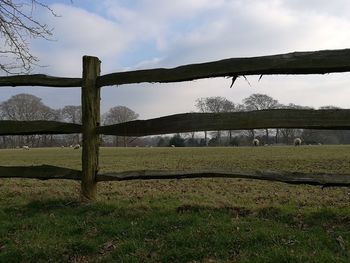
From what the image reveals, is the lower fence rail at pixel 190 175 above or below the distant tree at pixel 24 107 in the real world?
below

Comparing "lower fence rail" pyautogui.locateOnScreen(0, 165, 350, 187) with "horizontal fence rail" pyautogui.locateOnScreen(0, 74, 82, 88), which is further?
"horizontal fence rail" pyautogui.locateOnScreen(0, 74, 82, 88)

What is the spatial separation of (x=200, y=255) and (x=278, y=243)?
801mm

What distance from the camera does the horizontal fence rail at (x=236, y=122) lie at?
5156mm

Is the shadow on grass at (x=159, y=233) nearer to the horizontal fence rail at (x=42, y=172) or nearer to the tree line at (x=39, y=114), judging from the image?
the horizontal fence rail at (x=42, y=172)

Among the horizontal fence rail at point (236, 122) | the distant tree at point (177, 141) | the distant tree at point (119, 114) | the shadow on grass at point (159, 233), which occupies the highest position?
the distant tree at point (119, 114)

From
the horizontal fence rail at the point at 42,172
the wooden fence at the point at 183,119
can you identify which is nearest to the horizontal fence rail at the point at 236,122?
the wooden fence at the point at 183,119

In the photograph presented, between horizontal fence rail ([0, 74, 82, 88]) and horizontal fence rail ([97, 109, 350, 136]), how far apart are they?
0.86 meters

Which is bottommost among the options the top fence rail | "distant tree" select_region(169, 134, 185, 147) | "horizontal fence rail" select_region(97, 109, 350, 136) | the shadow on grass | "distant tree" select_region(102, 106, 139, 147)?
the shadow on grass

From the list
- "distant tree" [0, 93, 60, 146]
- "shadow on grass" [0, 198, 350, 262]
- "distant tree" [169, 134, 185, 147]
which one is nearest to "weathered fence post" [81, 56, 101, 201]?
"shadow on grass" [0, 198, 350, 262]

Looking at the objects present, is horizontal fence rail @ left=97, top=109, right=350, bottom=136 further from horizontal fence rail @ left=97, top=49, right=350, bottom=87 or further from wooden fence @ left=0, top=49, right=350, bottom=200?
horizontal fence rail @ left=97, top=49, right=350, bottom=87

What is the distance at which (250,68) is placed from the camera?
18.2 ft

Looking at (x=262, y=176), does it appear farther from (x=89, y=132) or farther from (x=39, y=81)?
(x=39, y=81)

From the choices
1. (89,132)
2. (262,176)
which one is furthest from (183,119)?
(89,132)

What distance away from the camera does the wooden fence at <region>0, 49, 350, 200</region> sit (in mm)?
5196
